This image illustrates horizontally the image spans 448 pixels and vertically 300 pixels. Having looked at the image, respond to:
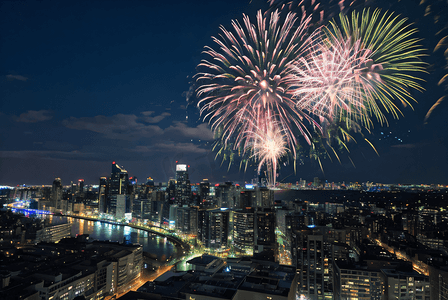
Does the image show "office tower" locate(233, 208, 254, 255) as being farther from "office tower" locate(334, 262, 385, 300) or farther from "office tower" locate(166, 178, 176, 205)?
"office tower" locate(166, 178, 176, 205)

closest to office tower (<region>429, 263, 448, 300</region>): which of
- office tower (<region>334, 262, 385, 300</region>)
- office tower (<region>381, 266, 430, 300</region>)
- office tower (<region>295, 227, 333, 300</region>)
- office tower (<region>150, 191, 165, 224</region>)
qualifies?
office tower (<region>381, 266, 430, 300</region>)

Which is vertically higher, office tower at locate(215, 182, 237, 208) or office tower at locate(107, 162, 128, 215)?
office tower at locate(107, 162, 128, 215)

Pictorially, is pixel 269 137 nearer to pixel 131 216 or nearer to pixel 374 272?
pixel 374 272

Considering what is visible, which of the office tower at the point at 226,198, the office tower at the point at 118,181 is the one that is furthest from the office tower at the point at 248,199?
the office tower at the point at 118,181

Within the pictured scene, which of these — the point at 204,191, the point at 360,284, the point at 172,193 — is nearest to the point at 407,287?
the point at 360,284

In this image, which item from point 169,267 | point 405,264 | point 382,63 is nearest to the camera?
point 382,63

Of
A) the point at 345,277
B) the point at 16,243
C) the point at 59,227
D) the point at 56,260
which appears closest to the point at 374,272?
the point at 345,277

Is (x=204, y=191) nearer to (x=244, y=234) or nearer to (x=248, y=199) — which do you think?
(x=248, y=199)
